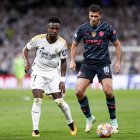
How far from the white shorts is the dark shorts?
639mm

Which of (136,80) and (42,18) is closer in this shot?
(136,80)

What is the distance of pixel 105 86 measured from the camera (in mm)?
14891

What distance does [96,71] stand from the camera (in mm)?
15195

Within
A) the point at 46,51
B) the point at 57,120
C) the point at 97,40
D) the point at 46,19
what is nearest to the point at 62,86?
the point at 46,51

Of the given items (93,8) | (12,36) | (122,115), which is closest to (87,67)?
(93,8)

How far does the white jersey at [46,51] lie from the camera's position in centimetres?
1481

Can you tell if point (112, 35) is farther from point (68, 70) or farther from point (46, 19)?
point (46, 19)

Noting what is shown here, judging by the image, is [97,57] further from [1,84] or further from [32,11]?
[32,11]

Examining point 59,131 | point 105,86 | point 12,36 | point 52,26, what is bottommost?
point 59,131

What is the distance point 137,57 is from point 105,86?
95.6 feet

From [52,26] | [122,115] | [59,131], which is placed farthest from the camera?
[122,115]

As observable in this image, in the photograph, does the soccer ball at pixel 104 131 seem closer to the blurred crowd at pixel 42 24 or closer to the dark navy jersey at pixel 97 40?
the dark navy jersey at pixel 97 40

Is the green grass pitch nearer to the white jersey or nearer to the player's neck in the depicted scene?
the white jersey

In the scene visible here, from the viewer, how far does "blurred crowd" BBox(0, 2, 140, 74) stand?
4778 centimetres
